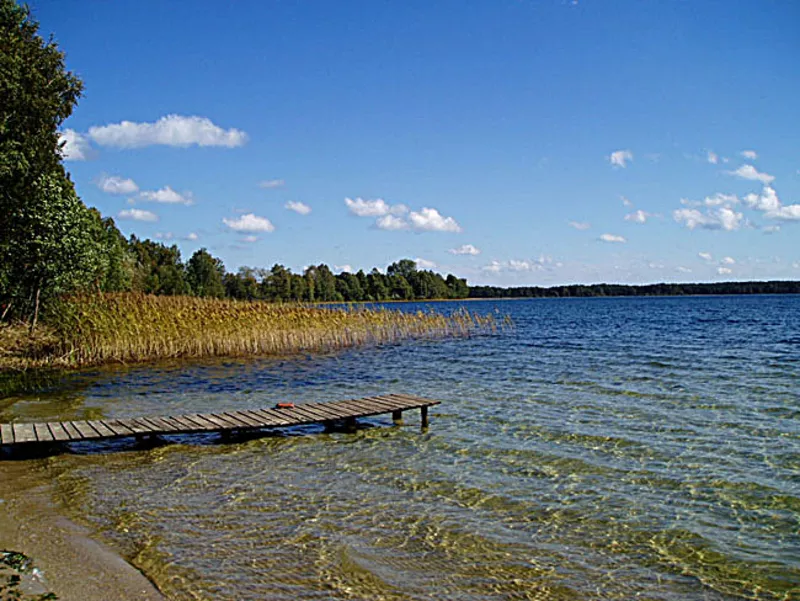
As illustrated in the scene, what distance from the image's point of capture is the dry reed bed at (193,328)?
18.6 meters

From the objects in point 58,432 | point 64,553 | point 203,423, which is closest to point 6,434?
point 58,432

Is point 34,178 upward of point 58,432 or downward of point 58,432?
upward

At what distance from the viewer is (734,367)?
691 inches

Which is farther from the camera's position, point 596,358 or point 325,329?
point 325,329

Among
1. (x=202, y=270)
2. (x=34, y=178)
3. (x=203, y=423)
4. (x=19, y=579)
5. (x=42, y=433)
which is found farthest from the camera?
(x=202, y=270)

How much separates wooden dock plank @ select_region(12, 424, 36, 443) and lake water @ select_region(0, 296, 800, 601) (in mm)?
299

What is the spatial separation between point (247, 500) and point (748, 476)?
579 cm

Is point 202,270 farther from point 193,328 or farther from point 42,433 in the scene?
point 42,433

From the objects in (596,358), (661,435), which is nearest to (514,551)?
(661,435)

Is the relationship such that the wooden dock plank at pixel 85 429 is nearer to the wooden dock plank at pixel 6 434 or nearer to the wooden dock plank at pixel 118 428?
the wooden dock plank at pixel 118 428

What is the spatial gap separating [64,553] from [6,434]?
13.9ft

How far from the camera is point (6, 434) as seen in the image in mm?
8555

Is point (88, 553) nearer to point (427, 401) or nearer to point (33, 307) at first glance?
point (427, 401)

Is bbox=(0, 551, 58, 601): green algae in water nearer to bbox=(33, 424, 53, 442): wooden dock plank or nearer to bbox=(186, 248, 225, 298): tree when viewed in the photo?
bbox=(33, 424, 53, 442): wooden dock plank
